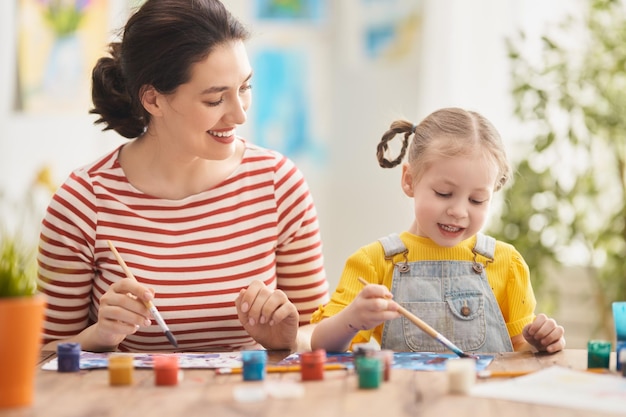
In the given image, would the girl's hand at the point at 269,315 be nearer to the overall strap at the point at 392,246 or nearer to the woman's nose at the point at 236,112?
the overall strap at the point at 392,246

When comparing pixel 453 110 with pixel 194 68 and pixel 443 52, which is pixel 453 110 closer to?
pixel 194 68

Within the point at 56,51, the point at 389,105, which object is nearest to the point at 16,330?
the point at 389,105

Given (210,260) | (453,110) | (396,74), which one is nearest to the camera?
(453,110)

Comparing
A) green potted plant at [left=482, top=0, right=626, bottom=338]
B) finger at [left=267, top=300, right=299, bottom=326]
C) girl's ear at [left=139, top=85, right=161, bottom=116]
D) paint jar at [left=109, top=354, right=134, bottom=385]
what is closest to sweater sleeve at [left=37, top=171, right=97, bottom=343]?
girl's ear at [left=139, top=85, right=161, bottom=116]

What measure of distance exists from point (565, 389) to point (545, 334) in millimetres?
278

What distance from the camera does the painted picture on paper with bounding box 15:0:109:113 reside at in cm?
388

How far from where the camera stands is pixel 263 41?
3840mm

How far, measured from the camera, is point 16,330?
1126 mm

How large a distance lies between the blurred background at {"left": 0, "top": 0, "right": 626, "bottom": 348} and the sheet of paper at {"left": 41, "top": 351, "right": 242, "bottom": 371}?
1.60m

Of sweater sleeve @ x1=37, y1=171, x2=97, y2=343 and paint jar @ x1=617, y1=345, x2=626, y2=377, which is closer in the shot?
paint jar @ x1=617, y1=345, x2=626, y2=377

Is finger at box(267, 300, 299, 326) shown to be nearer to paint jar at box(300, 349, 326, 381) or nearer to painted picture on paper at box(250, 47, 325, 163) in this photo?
paint jar at box(300, 349, 326, 381)

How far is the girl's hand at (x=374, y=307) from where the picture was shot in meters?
1.41

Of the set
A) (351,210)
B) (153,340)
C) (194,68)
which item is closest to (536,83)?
(351,210)

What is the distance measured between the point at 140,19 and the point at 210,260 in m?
0.49
